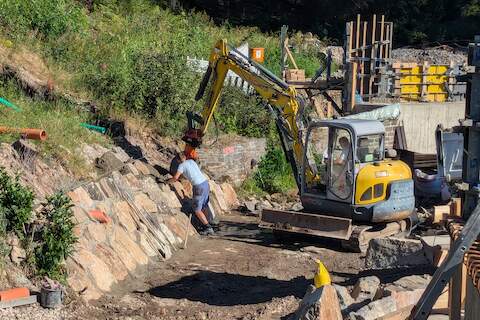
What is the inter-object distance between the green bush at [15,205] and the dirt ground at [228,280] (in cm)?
142

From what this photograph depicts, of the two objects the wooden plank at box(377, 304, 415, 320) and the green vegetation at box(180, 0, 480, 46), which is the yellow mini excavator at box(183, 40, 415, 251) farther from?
the green vegetation at box(180, 0, 480, 46)

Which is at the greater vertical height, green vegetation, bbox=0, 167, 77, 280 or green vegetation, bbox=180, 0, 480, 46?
green vegetation, bbox=180, 0, 480, 46

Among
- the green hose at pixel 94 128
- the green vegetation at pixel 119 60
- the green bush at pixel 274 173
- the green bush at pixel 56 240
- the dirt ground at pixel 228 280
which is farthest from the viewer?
the green bush at pixel 274 173

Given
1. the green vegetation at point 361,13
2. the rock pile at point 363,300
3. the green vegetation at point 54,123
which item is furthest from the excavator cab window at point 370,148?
the green vegetation at point 361,13

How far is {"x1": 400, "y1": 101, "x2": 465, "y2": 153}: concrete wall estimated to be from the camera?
2408 cm

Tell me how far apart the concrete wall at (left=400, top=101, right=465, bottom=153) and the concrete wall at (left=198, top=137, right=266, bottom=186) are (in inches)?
173

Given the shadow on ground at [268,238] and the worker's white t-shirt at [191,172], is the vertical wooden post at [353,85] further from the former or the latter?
the worker's white t-shirt at [191,172]

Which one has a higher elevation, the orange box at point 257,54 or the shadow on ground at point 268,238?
the orange box at point 257,54

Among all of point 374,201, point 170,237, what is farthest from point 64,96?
point 374,201

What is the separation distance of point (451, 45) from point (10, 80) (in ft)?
92.3

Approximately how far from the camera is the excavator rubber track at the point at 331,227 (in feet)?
52.3

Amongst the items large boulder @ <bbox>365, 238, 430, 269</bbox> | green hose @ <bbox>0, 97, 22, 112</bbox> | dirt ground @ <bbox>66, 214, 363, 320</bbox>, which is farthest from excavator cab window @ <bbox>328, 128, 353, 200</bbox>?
green hose @ <bbox>0, 97, 22, 112</bbox>

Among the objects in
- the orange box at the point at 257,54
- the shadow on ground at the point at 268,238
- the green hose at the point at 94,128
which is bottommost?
the shadow on ground at the point at 268,238

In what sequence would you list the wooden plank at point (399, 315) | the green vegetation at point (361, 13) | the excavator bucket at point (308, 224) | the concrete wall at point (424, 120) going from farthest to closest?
the green vegetation at point (361, 13) → the concrete wall at point (424, 120) → the excavator bucket at point (308, 224) → the wooden plank at point (399, 315)
